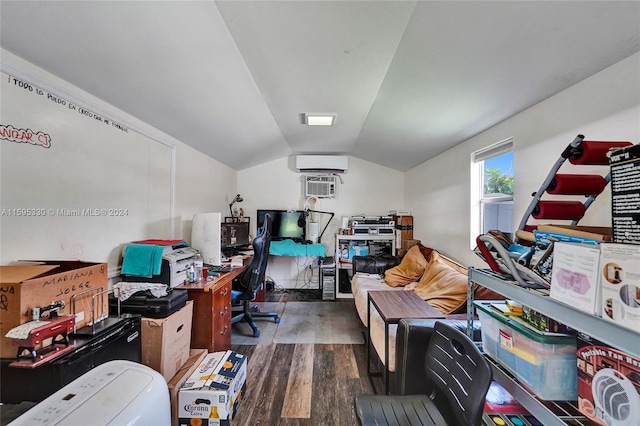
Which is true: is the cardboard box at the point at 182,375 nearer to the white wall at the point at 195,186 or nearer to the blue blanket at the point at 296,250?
the white wall at the point at 195,186

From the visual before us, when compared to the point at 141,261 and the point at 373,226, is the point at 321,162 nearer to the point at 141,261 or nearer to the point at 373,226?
the point at 373,226

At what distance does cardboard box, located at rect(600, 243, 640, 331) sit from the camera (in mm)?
532

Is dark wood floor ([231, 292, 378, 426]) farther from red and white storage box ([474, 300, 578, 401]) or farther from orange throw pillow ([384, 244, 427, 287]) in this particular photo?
red and white storage box ([474, 300, 578, 401])

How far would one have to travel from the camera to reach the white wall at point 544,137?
112 centimetres

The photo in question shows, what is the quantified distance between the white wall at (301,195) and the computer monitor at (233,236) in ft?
2.60

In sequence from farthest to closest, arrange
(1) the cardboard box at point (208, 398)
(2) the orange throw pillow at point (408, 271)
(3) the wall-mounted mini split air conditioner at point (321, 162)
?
(3) the wall-mounted mini split air conditioner at point (321, 162)
(2) the orange throw pillow at point (408, 271)
(1) the cardboard box at point (208, 398)

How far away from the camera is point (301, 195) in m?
4.43

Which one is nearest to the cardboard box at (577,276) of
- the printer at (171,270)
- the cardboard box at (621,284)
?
the cardboard box at (621,284)

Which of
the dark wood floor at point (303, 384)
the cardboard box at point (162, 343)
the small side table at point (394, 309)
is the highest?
the small side table at point (394, 309)

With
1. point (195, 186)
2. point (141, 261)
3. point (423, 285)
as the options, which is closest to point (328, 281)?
point (423, 285)

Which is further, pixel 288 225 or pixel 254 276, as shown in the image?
pixel 288 225

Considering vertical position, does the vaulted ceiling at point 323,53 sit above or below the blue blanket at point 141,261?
above

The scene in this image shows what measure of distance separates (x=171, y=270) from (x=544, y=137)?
113 inches

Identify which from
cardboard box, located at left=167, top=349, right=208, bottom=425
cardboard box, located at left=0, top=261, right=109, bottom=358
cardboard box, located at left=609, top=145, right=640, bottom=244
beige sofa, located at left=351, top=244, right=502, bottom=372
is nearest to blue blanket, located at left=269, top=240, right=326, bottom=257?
beige sofa, located at left=351, top=244, right=502, bottom=372
